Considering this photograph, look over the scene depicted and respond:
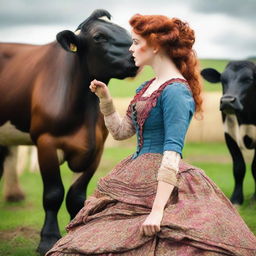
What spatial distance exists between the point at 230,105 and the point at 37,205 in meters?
2.70

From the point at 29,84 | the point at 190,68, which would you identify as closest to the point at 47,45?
the point at 29,84

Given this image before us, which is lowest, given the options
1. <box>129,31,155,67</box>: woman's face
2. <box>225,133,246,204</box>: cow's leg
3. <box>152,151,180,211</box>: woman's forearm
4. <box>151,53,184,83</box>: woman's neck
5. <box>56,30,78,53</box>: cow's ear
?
<box>225,133,246,204</box>: cow's leg

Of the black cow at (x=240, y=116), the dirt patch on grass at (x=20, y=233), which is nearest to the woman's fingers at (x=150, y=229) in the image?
the dirt patch on grass at (x=20, y=233)

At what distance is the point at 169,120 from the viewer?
334 cm

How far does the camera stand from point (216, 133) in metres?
15.9

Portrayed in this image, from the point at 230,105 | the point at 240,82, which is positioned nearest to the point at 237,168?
the point at 230,105

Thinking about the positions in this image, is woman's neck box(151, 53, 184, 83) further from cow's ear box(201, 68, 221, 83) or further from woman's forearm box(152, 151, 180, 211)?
cow's ear box(201, 68, 221, 83)

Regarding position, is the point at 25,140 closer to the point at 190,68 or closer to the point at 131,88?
the point at 190,68

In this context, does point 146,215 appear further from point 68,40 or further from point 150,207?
point 68,40

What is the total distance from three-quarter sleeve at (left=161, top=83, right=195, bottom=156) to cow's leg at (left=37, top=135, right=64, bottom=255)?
7.49 feet

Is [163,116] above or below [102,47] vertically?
below

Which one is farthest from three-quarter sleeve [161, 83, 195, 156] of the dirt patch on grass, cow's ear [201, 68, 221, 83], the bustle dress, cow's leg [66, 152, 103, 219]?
cow's ear [201, 68, 221, 83]

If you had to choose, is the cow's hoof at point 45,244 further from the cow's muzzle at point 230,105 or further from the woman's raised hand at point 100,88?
the cow's muzzle at point 230,105

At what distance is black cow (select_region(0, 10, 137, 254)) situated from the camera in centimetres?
554
